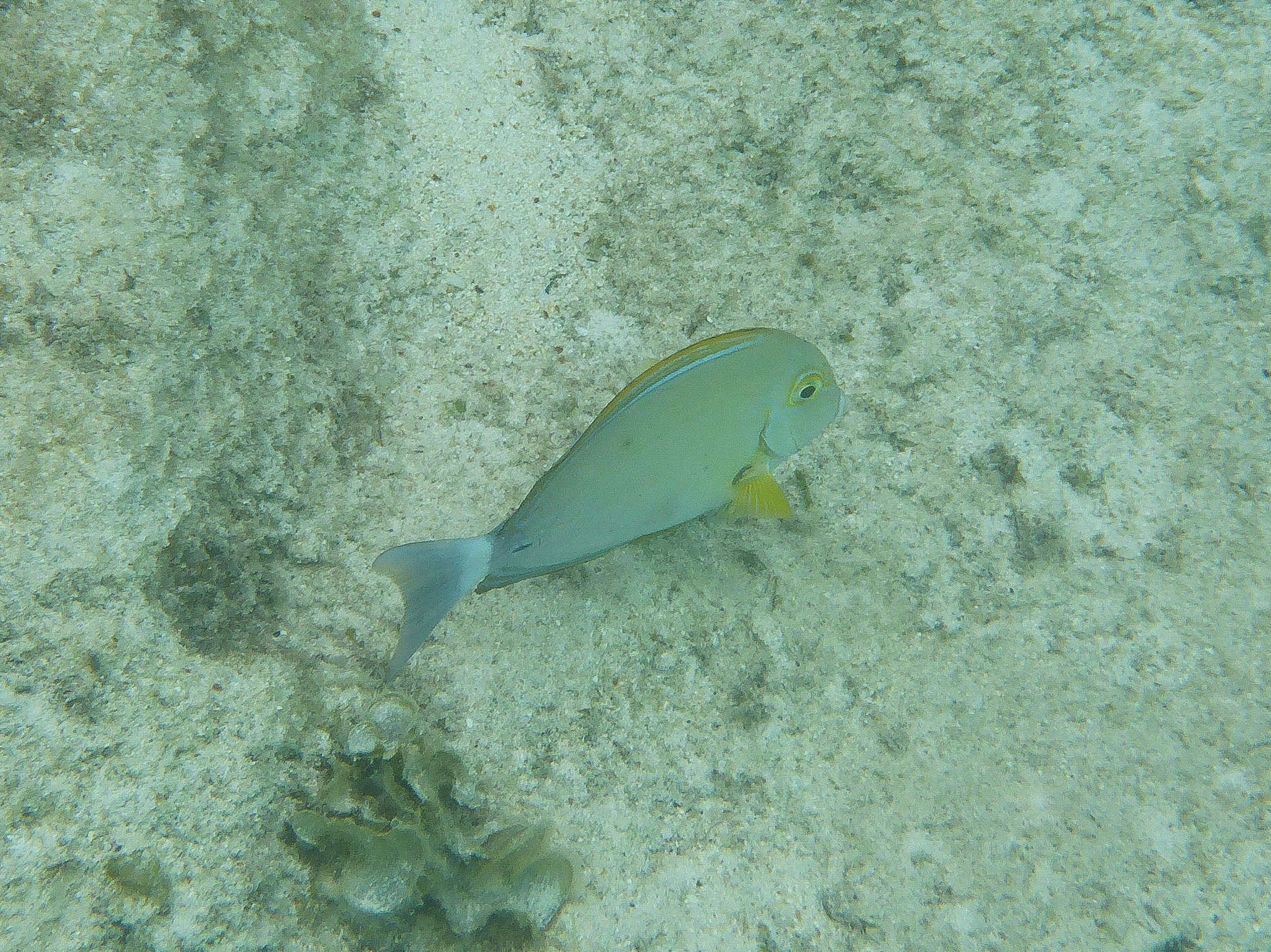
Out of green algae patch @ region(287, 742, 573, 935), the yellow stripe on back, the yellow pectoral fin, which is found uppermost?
the yellow stripe on back

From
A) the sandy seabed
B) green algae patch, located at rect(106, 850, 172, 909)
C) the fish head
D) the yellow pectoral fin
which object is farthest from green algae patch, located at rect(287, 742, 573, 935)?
the fish head

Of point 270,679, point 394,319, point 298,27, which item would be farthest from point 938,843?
point 298,27

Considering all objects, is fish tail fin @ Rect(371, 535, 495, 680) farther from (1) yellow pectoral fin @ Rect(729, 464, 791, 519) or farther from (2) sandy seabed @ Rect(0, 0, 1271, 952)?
(1) yellow pectoral fin @ Rect(729, 464, 791, 519)

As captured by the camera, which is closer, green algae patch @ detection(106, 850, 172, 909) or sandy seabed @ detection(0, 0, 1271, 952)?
green algae patch @ detection(106, 850, 172, 909)

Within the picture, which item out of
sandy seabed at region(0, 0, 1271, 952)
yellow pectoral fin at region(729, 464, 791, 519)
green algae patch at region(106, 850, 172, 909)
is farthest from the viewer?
yellow pectoral fin at region(729, 464, 791, 519)

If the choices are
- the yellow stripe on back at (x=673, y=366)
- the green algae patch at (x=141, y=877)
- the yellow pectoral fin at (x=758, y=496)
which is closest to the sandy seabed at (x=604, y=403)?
the green algae patch at (x=141, y=877)

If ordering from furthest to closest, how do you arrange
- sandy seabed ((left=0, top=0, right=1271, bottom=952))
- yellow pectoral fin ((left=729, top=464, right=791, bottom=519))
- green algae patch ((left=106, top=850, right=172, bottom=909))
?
yellow pectoral fin ((left=729, top=464, right=791, bottom=519)), sandy seabed ((left=0, top=0, right=1271, bottom=952)), green algae patch ((left=106, top=850, right=172, bottom=909))

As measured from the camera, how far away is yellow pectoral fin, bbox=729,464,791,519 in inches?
78.5

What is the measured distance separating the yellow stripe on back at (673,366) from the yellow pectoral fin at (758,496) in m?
0.35

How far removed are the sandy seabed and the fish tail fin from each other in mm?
530

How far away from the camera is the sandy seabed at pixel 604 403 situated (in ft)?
6.15

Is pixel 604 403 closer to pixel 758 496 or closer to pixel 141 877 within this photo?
pixel 758 496

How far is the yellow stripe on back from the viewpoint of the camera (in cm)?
182

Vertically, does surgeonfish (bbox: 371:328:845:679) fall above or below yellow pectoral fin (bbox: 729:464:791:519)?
above
